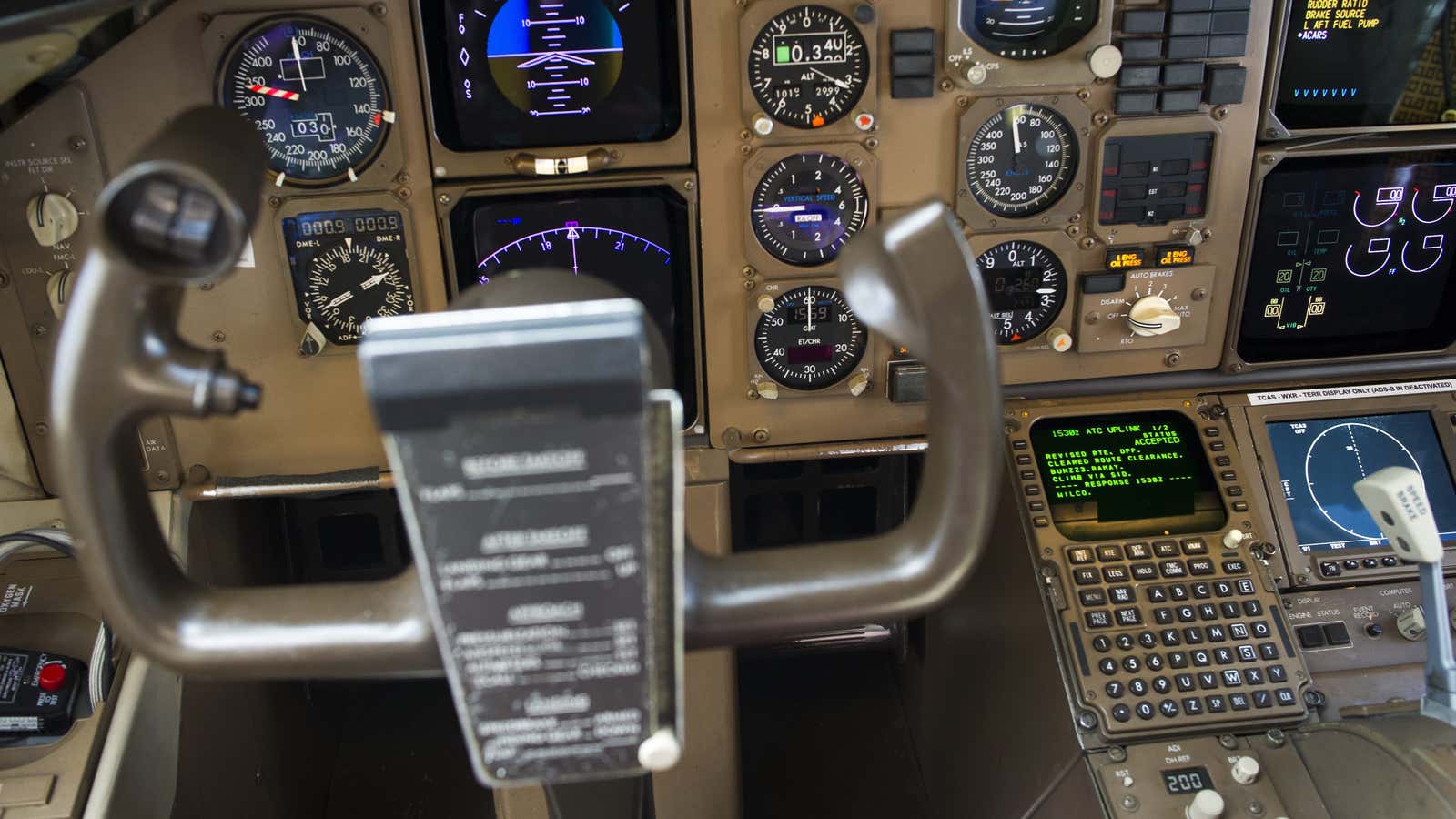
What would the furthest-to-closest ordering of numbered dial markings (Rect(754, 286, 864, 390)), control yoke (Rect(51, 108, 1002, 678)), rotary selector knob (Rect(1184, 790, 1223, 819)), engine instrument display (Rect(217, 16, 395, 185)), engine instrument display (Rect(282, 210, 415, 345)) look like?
1. numbered dial markings (Rect(754, 286, 864, 390))
2. engine instrument display (Rect(282, 210, 415, 345))
3. engine instrument display (Rect(217, 16, 395, 185))
4. rotary selector knob (Rect(1184, 790, 1223, 819))
5. control yoke (Rect(51, 108, 1002, 678))

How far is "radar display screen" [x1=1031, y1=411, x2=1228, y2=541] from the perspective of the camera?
77.2 inches

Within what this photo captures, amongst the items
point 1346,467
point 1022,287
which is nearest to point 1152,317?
point 1022,287

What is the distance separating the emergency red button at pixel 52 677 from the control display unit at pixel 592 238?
2.82ft

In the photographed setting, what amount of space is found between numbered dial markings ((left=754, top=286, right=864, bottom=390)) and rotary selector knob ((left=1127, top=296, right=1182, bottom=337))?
1.62 ft

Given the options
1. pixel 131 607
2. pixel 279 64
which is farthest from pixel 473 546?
pixel 279 64

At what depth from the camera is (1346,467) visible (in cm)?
202

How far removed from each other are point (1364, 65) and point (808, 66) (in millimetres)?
986

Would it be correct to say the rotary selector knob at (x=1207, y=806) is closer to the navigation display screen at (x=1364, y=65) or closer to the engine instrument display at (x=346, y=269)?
the navigation display screen at (x=1364, y=65)

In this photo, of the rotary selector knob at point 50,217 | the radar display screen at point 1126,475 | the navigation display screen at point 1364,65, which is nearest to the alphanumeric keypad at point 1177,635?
the radar display screen at point 1126,475

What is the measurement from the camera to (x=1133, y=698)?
5.67 feet

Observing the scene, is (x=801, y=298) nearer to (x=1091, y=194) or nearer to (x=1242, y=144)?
(x=1091, y=194)

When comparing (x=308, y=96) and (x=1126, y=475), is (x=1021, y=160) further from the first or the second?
(x=308, y=96)

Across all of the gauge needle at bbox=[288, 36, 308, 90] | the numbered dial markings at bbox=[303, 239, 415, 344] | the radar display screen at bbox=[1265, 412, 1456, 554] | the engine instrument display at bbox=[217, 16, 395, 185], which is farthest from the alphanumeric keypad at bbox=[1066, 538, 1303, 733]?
the gauge needle at bbox=[288, 36, 308, 90]

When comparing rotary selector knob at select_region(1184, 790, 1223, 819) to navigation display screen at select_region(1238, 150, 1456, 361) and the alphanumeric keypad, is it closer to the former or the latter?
the alphanumeric keypad
